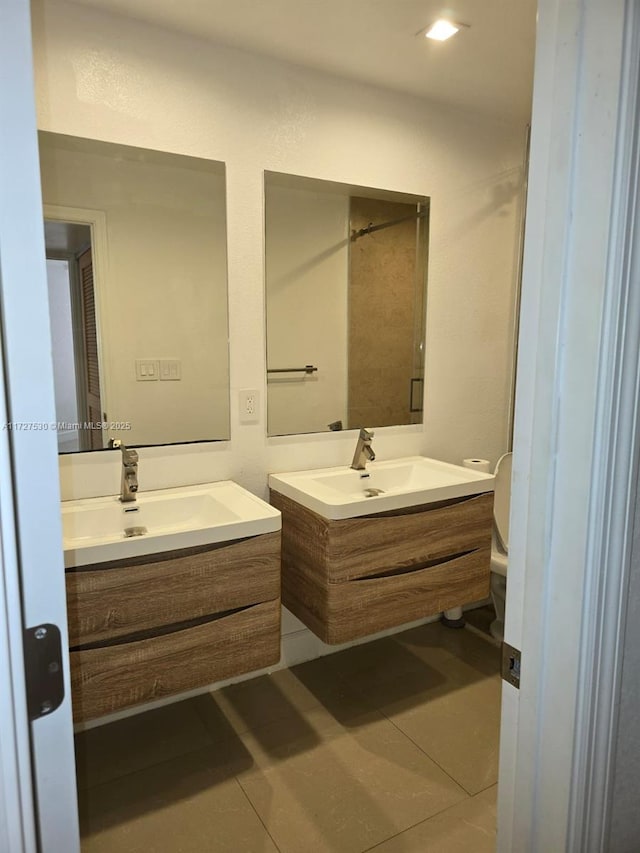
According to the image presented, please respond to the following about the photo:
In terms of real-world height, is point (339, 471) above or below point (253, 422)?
below

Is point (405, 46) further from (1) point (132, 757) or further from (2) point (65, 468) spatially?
(1) point (132, 757)

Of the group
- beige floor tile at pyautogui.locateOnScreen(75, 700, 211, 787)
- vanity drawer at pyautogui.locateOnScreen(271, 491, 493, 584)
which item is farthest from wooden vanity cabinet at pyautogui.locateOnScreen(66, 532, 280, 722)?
beige floor tile at pyautogui.locateOnScreen(75, 700, 211, 787)

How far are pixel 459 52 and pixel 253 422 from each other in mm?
1597

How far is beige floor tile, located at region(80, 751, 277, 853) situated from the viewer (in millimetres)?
1641

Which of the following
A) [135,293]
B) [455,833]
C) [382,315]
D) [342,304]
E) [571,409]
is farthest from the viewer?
[382,315]

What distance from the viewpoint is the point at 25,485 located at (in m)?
0.58

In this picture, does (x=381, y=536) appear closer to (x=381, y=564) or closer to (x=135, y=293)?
(x=381, y=564)

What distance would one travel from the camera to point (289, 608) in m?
2.29

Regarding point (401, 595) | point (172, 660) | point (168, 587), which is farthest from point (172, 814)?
point (401, 595)

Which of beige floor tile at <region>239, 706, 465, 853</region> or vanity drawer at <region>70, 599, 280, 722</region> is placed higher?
vanity drawer at <region>70, 599, 280, 722</region>

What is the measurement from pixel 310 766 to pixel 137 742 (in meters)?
0.63

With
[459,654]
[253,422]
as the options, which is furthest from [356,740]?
[253,422]

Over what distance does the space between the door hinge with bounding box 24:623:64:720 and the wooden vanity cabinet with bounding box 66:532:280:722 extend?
103cm

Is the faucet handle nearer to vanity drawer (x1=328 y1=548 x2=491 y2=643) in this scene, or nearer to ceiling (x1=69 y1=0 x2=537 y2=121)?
vanity drawer (x1=328 y1=548 x2=491 y2=643)
